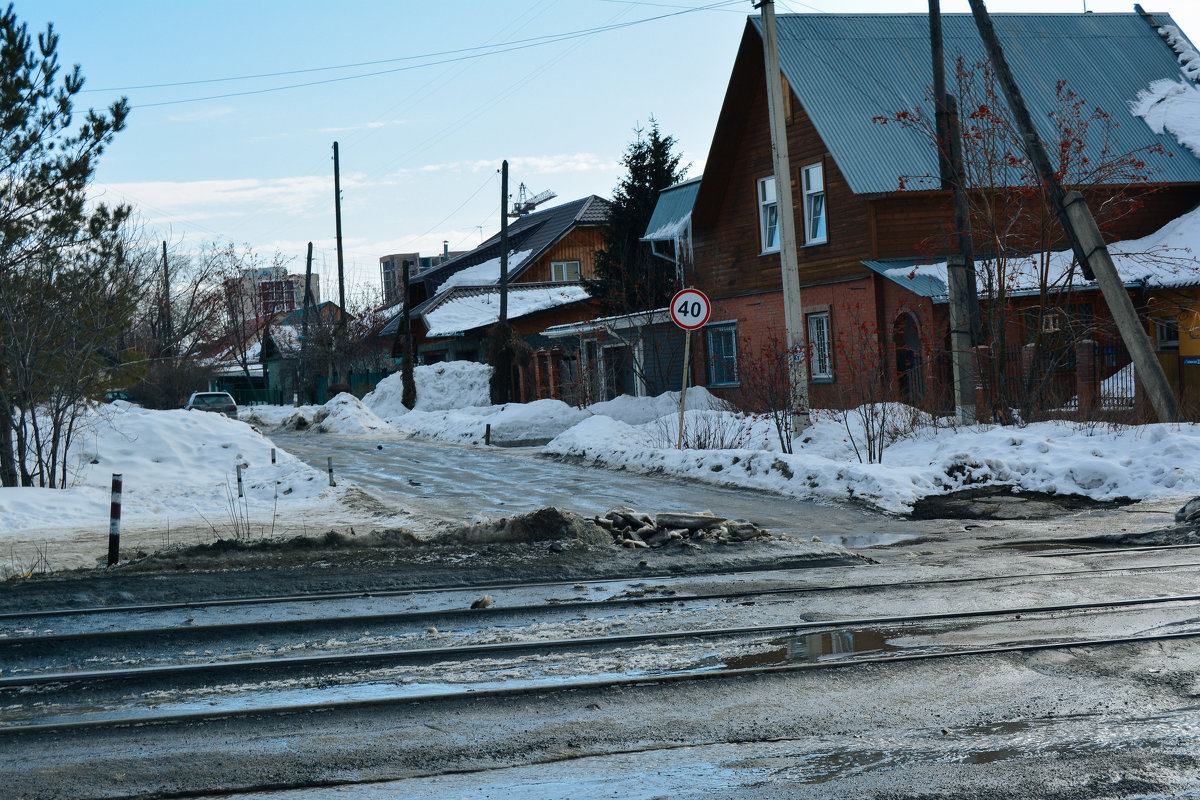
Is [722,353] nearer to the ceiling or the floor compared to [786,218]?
nearer to the floor

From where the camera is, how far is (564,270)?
5394cm

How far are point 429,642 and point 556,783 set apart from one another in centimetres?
314

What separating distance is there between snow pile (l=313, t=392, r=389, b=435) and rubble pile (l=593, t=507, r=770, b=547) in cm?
2563

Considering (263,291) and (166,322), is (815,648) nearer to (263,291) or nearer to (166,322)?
(166,322)

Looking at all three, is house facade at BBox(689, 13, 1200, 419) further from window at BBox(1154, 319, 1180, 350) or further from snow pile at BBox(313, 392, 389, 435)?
snow pile at BBox(313, 392, 389, 435)

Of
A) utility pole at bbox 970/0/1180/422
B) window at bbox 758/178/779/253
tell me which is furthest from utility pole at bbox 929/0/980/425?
window at bbox 758/178/779/253

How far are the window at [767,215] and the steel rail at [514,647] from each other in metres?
20.6

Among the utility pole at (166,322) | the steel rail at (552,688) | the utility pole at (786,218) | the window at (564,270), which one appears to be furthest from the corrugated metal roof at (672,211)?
the steel rail at (552,688)

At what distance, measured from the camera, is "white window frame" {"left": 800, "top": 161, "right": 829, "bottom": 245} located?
84.5 feet

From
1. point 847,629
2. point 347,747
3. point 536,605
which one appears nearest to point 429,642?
point 536,605

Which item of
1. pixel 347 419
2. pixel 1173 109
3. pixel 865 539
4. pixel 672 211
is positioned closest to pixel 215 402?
pixel 347 419

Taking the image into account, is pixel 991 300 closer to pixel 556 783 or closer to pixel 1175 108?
pixel 1175 108

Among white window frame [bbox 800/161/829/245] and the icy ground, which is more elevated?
white window frame [bbox 800/161/829/245]

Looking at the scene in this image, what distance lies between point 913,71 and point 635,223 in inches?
467
